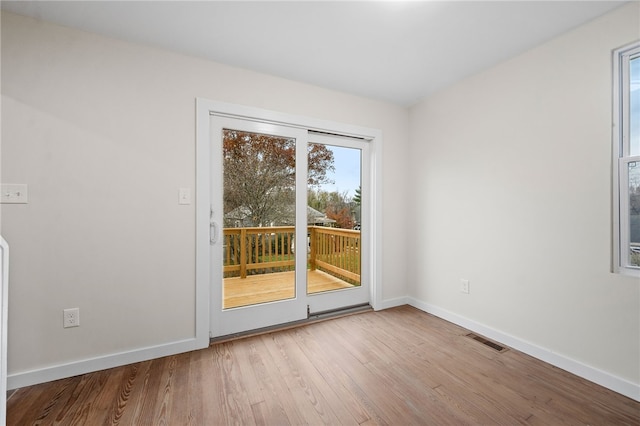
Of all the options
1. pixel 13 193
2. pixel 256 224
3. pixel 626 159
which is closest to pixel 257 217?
pixel 256 224

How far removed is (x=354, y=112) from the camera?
2.99m

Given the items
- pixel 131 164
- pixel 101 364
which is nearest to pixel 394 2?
pixel 131 164

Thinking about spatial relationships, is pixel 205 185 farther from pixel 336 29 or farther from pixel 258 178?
pixel 336 29

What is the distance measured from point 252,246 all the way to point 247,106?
127 cm

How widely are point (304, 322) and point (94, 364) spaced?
1633 mm

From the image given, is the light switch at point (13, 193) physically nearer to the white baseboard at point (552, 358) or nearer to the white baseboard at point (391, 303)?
the white baseboard at point (391, 303)

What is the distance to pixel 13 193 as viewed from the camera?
5.71 feet

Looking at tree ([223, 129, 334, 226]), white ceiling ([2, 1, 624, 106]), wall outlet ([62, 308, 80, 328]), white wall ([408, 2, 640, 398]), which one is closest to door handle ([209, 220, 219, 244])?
tree ([223, 129, 334, 226])

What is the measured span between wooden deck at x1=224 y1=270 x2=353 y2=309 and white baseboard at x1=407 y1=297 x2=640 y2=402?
1.38 meters

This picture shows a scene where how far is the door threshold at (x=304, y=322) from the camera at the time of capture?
239cm

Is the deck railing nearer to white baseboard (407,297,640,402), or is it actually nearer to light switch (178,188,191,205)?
Answer: light switch (178,188,191,205)

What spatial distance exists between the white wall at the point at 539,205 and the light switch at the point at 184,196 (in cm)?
244

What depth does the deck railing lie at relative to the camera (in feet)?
8.27

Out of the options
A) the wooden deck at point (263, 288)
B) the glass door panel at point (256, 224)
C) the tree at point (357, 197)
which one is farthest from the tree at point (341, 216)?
the wooden deck at point (263, 288)
